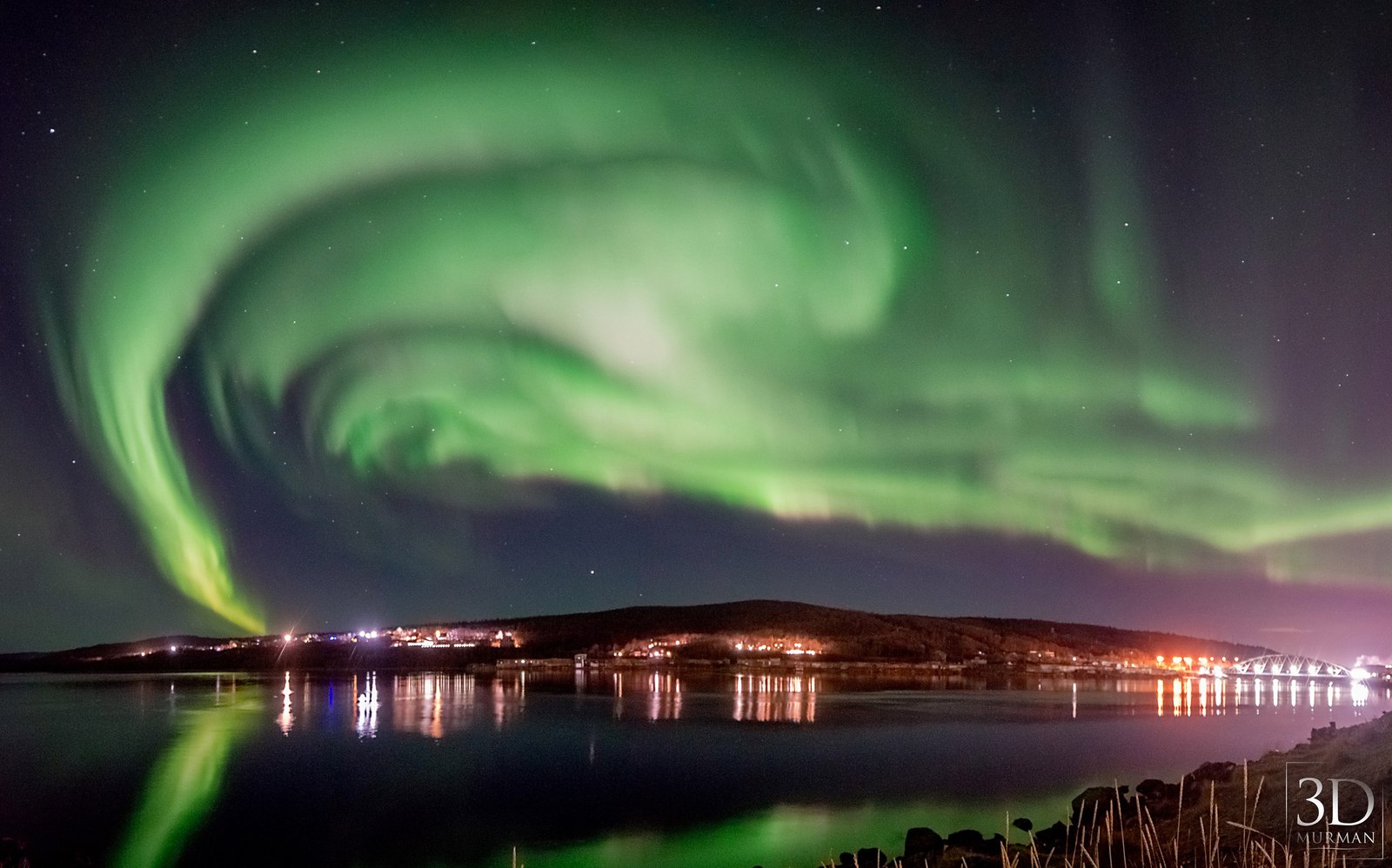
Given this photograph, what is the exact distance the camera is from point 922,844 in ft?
75.1

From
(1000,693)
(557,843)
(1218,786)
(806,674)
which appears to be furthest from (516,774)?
(806,674)

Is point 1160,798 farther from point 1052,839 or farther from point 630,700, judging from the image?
point 630,700

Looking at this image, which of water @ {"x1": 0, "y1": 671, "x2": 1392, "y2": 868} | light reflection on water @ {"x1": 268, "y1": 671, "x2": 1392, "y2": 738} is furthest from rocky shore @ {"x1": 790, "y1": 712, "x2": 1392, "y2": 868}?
light reflection on water @ {"x1": 268, "y1": 671, "x2": 1392, "y2": 738}

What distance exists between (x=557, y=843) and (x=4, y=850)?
12.6 m

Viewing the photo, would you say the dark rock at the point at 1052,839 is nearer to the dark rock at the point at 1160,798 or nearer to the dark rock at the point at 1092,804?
the dark rock at the point at 1092,804

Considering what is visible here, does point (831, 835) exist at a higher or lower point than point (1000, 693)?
higher

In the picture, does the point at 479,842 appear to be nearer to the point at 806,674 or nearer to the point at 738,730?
the point at 738,730

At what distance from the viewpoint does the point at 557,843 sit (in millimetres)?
27500

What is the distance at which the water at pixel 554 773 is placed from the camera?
2789 centimetres

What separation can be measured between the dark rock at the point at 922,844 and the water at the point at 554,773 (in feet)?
7.86

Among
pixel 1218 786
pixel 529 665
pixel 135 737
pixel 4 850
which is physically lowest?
pixel 529 665

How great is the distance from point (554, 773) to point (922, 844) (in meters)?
21.2

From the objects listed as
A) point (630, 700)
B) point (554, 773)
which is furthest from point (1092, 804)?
point (630, 700)

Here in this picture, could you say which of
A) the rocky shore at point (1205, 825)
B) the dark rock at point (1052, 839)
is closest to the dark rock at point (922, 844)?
the rocky shore at point (1205, 825)
